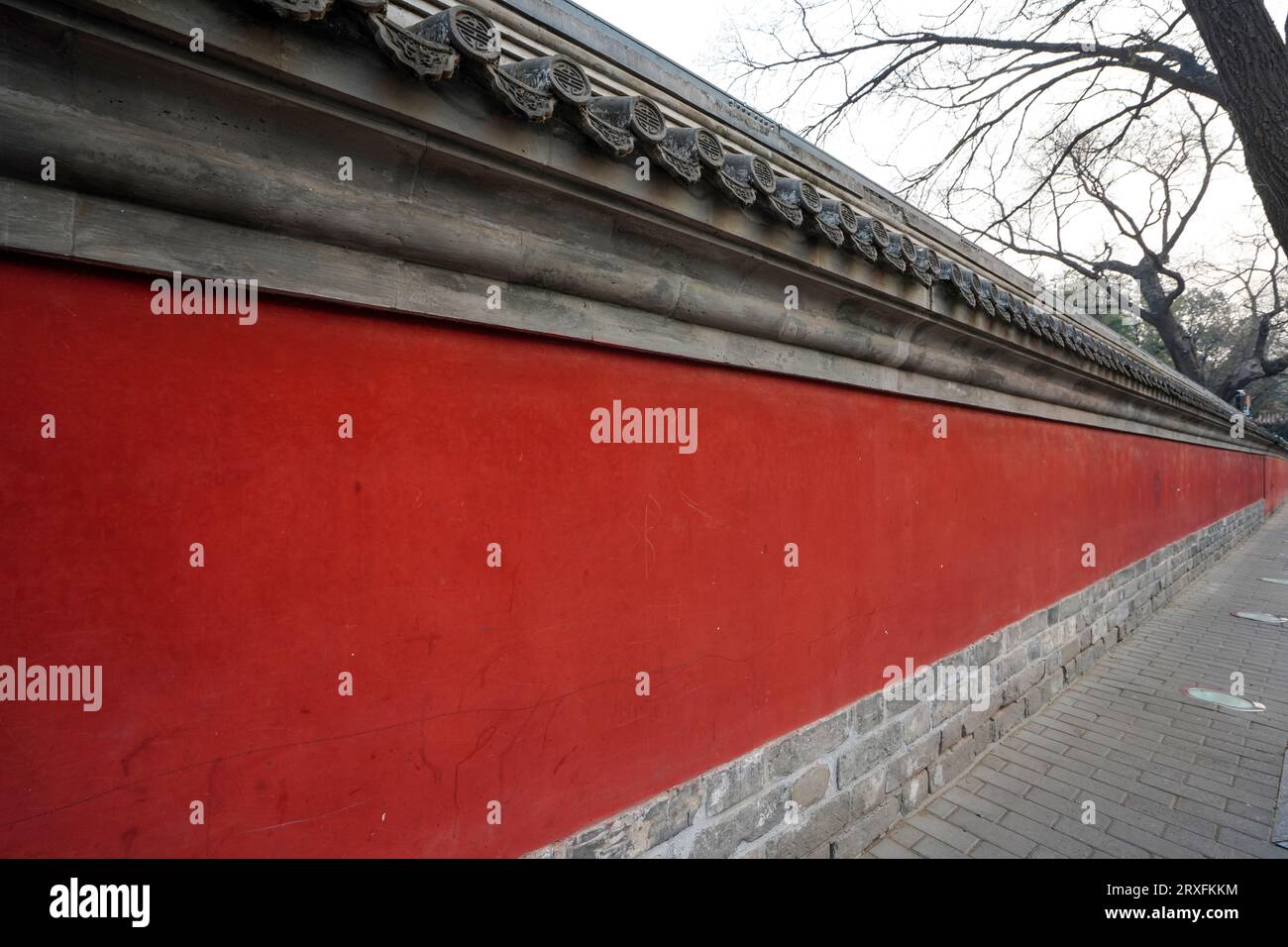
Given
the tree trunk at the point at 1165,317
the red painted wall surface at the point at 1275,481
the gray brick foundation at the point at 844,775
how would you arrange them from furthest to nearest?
the tree trunk at the point at 1165,317
the red painted wall surface at the point at 1275,481
the gray brick foundation at the point at 844,775

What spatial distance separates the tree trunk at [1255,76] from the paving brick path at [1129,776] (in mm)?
3939

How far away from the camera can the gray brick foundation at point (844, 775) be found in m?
2.23

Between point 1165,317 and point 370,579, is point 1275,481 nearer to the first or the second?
point 1165,317

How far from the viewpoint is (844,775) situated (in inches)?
119

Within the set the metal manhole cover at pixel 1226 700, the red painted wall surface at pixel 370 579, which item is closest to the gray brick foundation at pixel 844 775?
the red painted wall surface at pixel 370 579

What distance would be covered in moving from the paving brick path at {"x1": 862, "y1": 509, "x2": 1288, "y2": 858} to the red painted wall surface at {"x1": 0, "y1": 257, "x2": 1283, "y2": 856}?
5.00 ft

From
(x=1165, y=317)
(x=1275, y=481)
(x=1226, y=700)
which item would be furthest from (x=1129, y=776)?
(x=1165, y=317)

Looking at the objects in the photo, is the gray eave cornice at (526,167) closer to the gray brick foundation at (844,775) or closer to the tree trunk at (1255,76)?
the gray brick foundation at (844,775)

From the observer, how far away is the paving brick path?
3273mm

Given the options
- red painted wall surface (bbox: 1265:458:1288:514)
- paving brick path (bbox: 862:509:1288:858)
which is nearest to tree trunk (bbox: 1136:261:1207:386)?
red painted wall surface (bbox: 1265:458:1288:514)

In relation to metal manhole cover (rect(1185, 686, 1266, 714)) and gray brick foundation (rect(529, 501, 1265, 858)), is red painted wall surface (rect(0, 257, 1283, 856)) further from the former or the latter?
metal manhole cover (rect(1185, 686, 1266, 714))

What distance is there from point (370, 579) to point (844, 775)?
2.46 metres

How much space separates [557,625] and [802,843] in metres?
1.70
